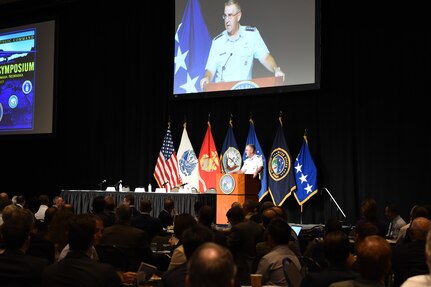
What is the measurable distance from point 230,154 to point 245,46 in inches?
93.0

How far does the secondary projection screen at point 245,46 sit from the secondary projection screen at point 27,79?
4044 mm

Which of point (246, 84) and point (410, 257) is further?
point (246, 84)

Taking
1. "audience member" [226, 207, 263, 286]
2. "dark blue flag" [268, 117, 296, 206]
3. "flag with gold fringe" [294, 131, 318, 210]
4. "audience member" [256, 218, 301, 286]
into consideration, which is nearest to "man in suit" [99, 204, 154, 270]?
"audience member" [226, 207, 263, 286]

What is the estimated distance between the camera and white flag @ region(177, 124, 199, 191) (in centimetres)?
1297

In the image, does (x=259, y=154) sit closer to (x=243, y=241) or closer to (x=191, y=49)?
(x=191, y=49)

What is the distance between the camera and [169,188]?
43.2 ft

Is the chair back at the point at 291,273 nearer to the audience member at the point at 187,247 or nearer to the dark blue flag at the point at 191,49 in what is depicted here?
the audience member at the point at 187,247

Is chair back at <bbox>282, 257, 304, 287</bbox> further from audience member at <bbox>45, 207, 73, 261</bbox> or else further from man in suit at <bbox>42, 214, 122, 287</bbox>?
audience member at <bbox>45, 207, 73, 261</bbox>

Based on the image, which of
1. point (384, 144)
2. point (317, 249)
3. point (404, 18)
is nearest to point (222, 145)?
point (384, 144)

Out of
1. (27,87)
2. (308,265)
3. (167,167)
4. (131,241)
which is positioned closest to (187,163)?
(167,167)

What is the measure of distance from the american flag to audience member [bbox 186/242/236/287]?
36.0 ft

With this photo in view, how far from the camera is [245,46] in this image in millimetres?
12617

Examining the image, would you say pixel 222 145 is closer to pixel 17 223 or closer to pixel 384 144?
pixel 384 144

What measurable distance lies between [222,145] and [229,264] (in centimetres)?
1126
